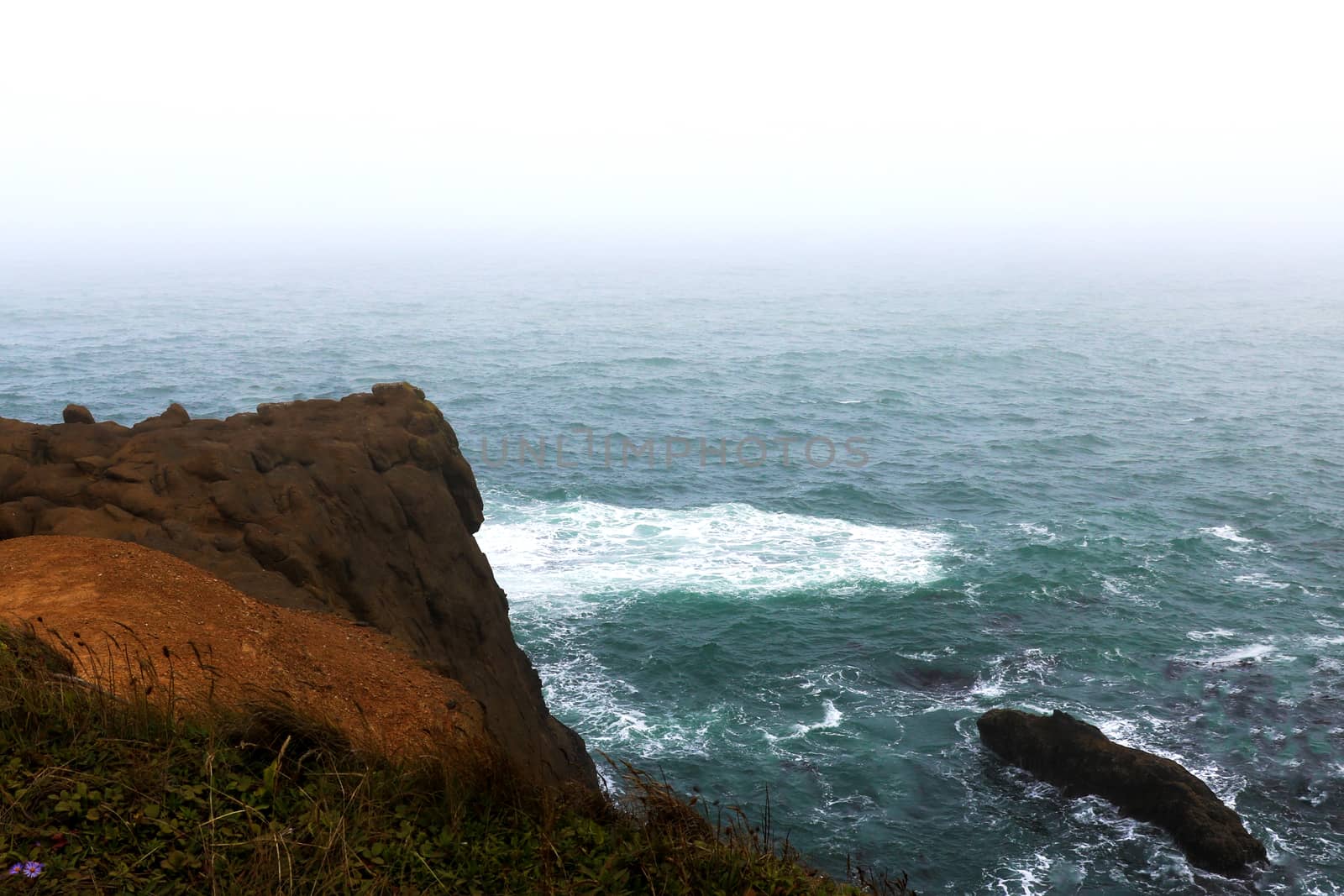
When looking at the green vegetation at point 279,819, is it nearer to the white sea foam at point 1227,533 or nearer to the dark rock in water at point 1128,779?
the dark rock in water at point 1128,779

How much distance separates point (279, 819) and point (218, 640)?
232 inches

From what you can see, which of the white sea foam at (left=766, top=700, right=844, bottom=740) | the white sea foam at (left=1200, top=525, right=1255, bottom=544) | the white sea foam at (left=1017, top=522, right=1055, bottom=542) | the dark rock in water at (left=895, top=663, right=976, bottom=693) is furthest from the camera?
the white sea foam at (left=1017, top=522, right=1055, bottom=542)

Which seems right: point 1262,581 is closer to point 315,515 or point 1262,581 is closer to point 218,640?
point 315,515

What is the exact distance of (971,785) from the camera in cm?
2280

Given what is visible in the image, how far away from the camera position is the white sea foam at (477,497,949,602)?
34625mm

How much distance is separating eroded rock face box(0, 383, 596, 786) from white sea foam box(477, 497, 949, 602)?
12.3 meters

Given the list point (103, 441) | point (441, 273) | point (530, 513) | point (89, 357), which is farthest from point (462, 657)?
point (441, 273)

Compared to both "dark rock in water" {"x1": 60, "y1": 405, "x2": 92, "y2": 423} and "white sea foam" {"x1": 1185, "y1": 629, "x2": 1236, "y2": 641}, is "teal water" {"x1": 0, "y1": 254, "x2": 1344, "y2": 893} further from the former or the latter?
"dark rock in water" {"x1": 60, "y1": 405, "x2": 92, "y2": 423}

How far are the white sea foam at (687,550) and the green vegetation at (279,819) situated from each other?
24.4m

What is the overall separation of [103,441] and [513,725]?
31.8 ft

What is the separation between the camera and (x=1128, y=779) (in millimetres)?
21578

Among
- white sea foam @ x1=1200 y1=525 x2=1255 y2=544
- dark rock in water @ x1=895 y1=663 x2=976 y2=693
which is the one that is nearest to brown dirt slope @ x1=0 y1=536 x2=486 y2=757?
dark rock in water @ x1=895 y1=663 x2=976 y2=693

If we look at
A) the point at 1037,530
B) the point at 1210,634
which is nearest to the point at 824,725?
the point at 1210,634

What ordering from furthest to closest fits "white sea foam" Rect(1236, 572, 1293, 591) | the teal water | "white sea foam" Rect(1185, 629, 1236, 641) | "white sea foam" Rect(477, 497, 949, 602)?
"white sea foam" Rect(477, 497, 949, 602) → "white sea foam" Rect(1236, 572, 1293, 591) → "white sea foam" Rect(1185, 629, 1236, 641) → the teal water
